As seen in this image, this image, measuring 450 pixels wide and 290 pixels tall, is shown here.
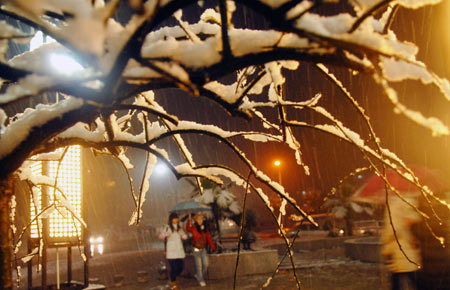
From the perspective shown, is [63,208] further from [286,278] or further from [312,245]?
[312,245]

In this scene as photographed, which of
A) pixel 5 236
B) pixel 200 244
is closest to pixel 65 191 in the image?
pixel 200 244

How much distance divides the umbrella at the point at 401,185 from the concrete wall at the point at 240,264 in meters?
7.65

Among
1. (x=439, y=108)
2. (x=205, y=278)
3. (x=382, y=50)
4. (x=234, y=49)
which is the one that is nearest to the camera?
(x=382, y=50)

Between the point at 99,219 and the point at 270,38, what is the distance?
2964 cm

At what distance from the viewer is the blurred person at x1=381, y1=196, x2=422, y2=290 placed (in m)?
4.44

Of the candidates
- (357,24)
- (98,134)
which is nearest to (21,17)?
(98,134)

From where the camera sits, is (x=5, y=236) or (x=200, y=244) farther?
(x=200, y=244)

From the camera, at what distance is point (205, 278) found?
1182cm

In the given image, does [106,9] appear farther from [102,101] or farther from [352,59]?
[352,59]

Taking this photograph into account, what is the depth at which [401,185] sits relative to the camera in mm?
4602

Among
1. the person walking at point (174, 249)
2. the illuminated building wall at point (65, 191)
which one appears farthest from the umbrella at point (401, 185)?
the person walking at point (174, 249)

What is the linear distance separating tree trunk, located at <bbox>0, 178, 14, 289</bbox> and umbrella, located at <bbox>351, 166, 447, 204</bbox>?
3.93 m

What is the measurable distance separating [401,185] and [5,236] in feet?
13.7

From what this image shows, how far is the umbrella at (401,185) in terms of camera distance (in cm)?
449
